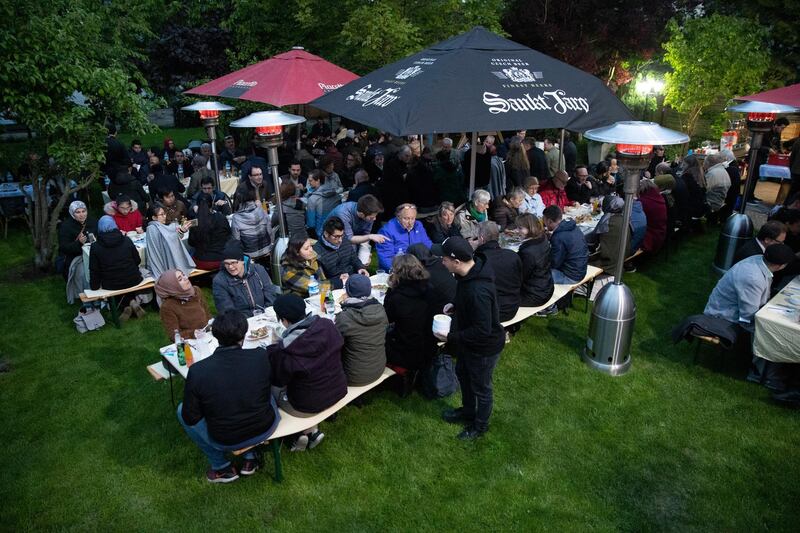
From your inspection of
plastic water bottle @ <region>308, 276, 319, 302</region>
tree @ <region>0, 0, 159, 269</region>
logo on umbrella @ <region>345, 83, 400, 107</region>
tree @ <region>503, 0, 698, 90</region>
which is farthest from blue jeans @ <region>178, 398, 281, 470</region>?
tree @ <region>503, 0, 698, 90</region>

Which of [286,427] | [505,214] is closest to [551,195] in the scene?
[505,214]

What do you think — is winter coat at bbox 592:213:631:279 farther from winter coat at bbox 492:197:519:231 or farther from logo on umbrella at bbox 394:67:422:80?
logo on umbrella at bbox 394:67:422:80

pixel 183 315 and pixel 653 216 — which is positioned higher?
pixel 653 216

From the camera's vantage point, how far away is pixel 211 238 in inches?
334

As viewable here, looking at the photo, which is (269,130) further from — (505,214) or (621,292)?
(621,292)

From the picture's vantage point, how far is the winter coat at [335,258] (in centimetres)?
705

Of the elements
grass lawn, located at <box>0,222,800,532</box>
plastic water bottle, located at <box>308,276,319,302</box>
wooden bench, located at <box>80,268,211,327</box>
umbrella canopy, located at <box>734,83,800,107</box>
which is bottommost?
grass lawn, located at <box>0,222,800,532</box>

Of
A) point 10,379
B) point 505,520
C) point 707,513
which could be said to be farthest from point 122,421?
point 707,513

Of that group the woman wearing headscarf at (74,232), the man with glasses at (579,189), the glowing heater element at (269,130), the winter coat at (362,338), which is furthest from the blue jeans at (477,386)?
the woman wearing headscarf at (74,232)

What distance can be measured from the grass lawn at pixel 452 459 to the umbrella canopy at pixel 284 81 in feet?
16.2

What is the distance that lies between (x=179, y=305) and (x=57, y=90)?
17.2 feet

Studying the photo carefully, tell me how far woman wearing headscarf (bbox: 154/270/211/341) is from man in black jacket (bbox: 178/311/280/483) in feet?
4.91

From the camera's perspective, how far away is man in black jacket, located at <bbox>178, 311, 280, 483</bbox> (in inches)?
169

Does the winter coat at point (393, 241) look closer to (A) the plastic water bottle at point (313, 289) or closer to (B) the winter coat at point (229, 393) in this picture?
(A) the plastic water bottle at point (313, 289)
